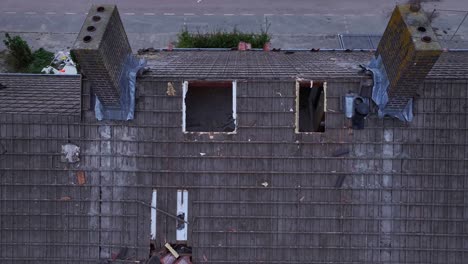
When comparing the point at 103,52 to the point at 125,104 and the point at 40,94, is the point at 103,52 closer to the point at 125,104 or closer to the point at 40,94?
the point at 125,104

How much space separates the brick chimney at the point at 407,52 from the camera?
10867 millimetres

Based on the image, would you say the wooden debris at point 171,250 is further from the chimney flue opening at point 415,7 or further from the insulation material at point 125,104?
the chimney flue opening at point 415,7

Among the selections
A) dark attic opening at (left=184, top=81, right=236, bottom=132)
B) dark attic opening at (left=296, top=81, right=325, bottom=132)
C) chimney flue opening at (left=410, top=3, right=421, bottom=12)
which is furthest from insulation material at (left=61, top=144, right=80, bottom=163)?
chimney flue opening at (left=410, top=3, right=421, bottom=12)

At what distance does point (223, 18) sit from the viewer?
83.6ft

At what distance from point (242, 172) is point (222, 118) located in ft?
5.73

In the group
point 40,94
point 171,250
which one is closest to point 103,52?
point 40,94

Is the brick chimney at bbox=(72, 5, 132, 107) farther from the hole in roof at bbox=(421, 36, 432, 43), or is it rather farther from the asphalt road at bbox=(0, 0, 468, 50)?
the asphalt road at bbox=(0, 0, 468, 50)

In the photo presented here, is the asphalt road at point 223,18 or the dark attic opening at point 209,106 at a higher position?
the asphalt road at point 223,18

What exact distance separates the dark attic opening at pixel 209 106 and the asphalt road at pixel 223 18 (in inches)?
452

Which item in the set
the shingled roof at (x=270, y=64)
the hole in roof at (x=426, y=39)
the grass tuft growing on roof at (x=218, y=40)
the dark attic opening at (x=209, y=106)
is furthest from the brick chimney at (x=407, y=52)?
the grass tuft growing on roof at (x=218, y=40)

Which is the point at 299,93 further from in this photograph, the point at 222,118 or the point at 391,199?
the point at 391,199

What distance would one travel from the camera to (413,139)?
41.7ft

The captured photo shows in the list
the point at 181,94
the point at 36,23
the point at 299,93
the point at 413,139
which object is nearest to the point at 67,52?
the point at 36,23

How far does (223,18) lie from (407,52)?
15657 millimetres
